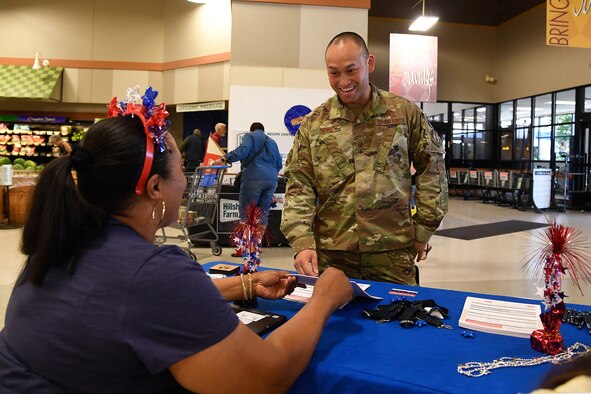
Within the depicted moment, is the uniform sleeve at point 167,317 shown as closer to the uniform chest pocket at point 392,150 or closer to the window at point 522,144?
the uniform chest pocket at point 392,150

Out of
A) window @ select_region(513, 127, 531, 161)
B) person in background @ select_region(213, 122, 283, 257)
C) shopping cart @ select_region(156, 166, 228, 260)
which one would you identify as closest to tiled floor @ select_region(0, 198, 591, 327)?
shopping cart @ select_region(156, 166, 228, 260)

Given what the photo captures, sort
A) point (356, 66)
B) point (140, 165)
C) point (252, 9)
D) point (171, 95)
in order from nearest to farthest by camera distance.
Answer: point (140, 165) < point (356, 66) < point (252, 9) < point (171, 95)

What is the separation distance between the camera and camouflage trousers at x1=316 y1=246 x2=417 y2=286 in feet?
6.59

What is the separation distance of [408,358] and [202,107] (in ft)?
37.4

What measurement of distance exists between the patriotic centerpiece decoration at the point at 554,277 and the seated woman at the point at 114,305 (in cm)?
60

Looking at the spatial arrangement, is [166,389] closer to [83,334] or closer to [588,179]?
[83,334]

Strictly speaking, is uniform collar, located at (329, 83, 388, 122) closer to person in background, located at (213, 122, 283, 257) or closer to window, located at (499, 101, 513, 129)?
person in background, located at (213, 122, 283, 257)

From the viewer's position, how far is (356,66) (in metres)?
1.96

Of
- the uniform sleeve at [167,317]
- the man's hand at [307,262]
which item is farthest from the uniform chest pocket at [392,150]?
the uniform sleeve at [167,317]

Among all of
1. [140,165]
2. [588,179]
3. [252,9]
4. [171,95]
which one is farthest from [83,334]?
[588,179]

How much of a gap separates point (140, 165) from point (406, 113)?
4.56 ft

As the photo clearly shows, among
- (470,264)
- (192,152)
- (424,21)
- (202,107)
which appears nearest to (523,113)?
(424,21)

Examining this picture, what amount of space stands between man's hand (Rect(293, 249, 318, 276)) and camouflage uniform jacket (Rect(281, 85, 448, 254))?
0.28 ft

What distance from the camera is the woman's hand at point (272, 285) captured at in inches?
60.0
